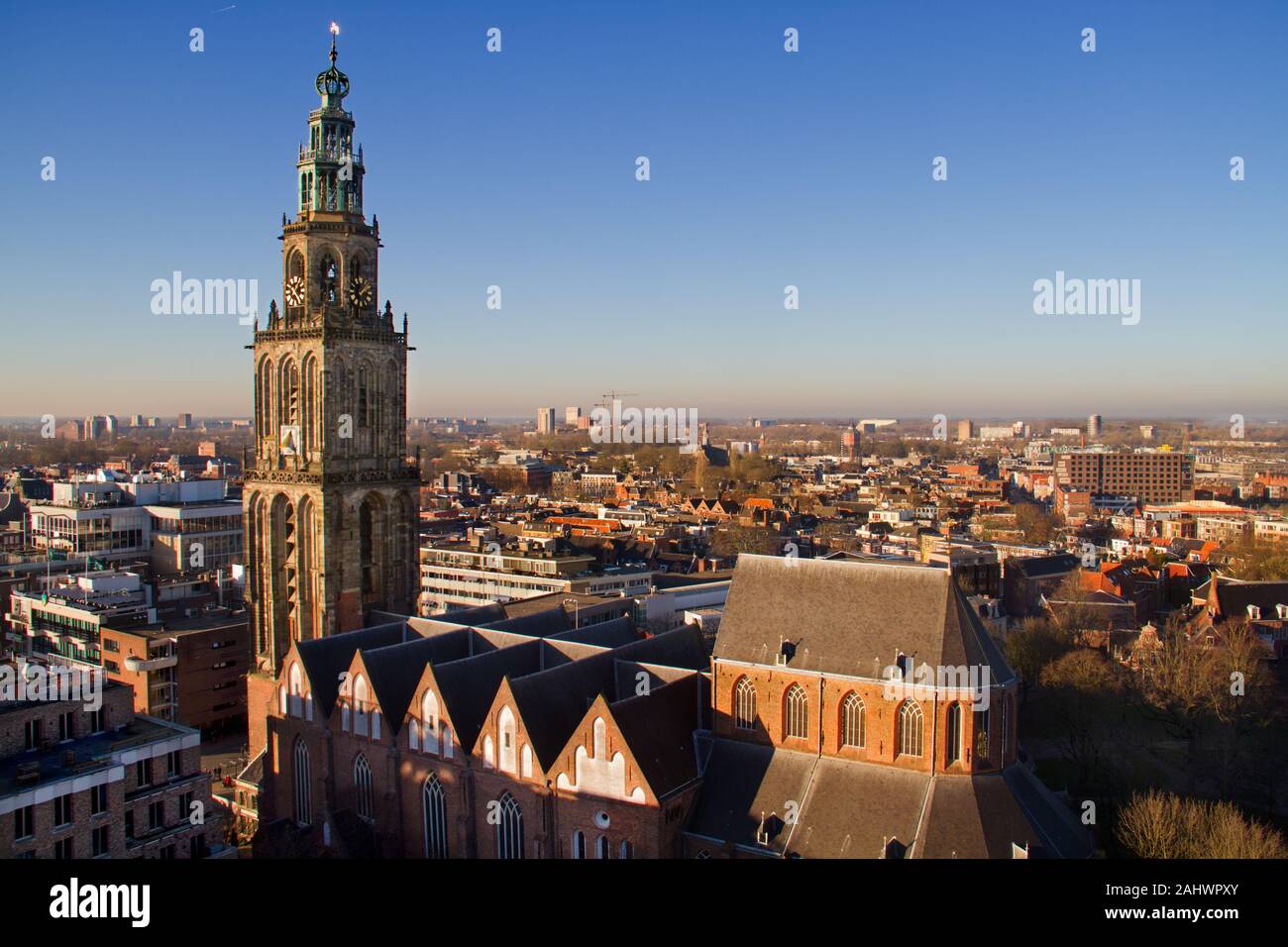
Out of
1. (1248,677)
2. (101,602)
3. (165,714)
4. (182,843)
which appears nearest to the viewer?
(182,843)

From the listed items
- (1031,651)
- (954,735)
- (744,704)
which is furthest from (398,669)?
(1031,651)

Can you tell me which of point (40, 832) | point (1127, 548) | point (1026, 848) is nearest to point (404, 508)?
point (40, 832)

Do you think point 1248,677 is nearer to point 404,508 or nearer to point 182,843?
point 404,508

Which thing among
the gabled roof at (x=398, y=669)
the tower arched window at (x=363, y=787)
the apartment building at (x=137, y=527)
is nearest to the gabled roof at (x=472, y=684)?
the gabled roof at (x=398, y=669)

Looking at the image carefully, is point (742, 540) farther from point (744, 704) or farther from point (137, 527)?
point (744, 704)

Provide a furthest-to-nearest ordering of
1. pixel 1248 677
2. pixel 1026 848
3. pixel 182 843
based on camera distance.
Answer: pixel 1248 677 < pixel 182 843 < pixel 1026 848

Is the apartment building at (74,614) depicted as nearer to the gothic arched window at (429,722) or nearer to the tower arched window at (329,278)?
the tower arched window at (329,278)

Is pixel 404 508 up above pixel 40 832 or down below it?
above
